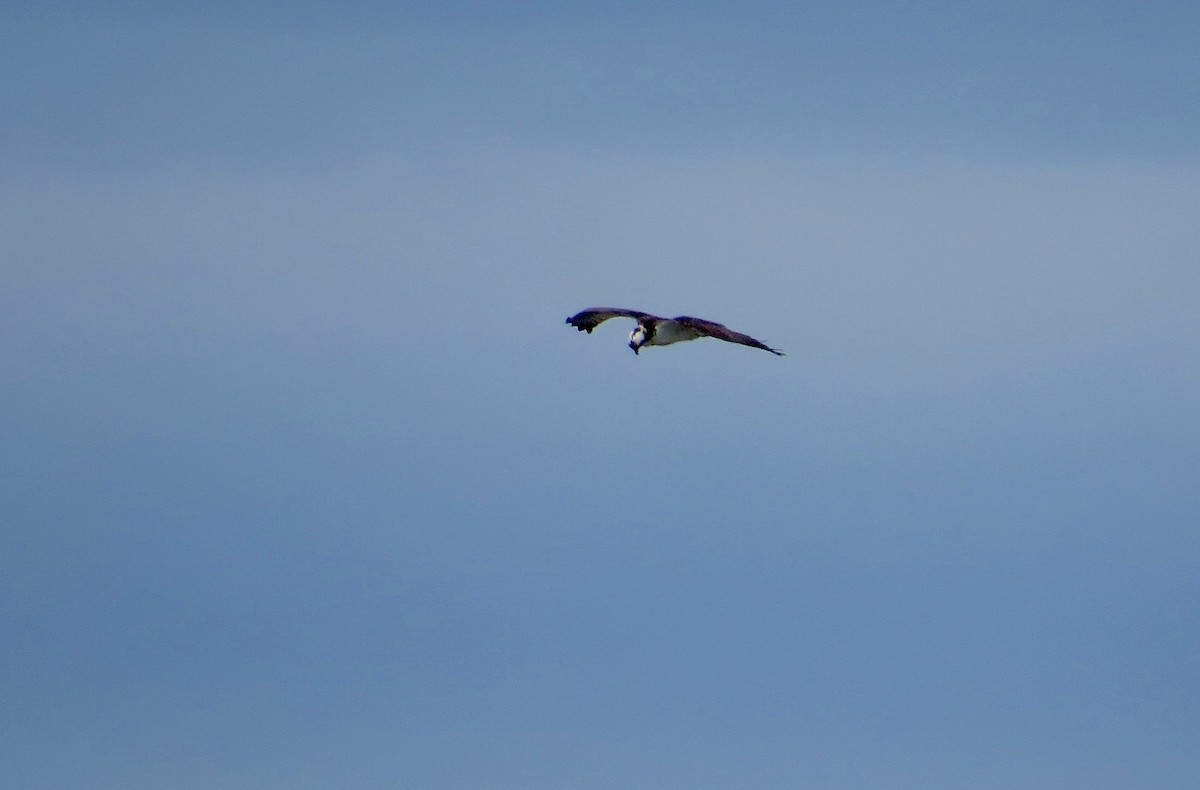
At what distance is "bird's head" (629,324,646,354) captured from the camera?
55531 millimetres

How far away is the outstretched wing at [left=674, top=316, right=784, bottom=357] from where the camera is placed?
160ft

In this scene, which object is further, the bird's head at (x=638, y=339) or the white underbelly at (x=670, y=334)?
the bird's head at (x=638, y=339)

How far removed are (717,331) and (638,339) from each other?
5461 millimetres

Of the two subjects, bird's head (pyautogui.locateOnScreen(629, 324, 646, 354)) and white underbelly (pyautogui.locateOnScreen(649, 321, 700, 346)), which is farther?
bird's head (pyautogui.locateOnScreen(629, 324, 646, 354))

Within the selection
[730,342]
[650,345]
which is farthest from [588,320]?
[730,342]

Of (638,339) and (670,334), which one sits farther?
(638,339)

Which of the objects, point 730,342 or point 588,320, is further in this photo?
point 588,320

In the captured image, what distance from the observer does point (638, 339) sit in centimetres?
5572

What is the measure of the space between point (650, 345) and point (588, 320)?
2449mm

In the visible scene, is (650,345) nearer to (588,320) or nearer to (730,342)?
(588,320)

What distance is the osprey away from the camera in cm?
5006

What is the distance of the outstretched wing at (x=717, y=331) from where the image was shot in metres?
48.7

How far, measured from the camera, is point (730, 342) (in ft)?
162

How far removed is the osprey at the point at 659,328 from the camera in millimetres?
50062
